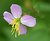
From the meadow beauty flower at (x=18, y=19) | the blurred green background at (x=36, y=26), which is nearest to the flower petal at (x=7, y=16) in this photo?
the meadow beauty flower at (x=18, y=19)

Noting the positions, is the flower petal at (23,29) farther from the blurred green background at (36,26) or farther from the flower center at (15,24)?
the blurred green background at (36,26)

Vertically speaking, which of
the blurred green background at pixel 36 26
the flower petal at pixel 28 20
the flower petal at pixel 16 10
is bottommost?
the blurred green background at pixel 36 26

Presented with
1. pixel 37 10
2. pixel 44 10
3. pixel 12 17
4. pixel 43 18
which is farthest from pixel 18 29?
pixel 44 10

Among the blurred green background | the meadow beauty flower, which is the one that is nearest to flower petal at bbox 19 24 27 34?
the meadow beauty flower

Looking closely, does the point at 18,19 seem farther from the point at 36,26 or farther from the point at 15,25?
the point at 36,26

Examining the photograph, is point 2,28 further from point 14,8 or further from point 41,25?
point 14,8

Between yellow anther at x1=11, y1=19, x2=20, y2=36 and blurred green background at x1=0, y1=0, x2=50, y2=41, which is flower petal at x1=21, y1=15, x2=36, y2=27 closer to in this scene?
yellow anther at x1=11, y1=19, x2=20, y2=36

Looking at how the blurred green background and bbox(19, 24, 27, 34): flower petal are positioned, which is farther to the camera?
the blurred green background

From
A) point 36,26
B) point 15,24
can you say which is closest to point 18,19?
point 15,24
